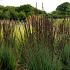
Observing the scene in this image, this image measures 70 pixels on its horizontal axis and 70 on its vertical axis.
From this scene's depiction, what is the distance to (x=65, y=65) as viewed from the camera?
7.54m

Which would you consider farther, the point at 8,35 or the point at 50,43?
the point at 8,35

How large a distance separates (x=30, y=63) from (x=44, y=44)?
0.46m

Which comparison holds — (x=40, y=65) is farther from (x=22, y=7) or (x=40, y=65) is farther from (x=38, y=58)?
(x=22, y=7)

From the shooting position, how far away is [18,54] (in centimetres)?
779

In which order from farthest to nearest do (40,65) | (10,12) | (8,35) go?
(10,12) < (8,35) < (40,65)

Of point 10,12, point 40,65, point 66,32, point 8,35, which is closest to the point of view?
point 40,65

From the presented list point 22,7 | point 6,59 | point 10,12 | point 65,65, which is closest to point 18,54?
point 6,59

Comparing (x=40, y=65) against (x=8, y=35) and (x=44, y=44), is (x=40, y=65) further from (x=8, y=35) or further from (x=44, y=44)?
(x=8, y=35)

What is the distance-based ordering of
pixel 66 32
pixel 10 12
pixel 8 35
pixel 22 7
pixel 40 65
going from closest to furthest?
pixel 40 65 < pixel 66 32 < pixel 8 35 < pixel 10 12 < pixel 22 7

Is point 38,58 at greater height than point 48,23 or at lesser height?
lesser

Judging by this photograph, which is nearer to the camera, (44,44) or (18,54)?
(44,44)

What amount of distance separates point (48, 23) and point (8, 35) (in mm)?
2143

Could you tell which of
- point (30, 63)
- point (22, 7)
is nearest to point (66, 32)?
point (30, 63)

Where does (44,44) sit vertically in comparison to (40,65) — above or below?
above
